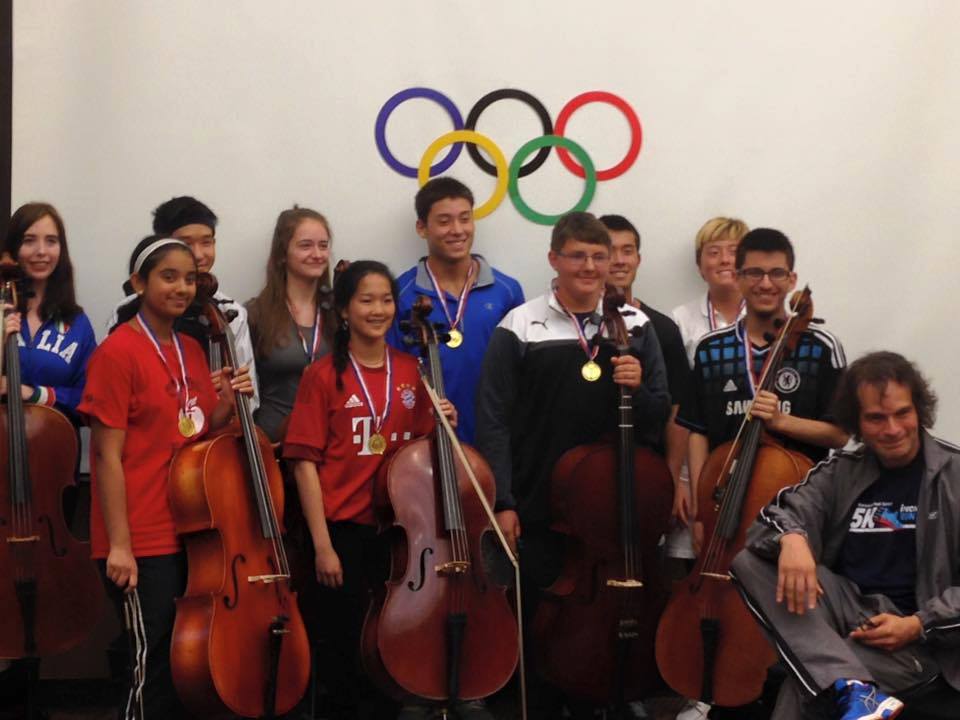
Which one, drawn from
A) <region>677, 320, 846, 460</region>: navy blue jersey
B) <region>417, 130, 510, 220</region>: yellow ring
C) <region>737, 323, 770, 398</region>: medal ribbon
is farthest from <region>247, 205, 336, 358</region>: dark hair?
<region>737, 323, 770, 398</region>: medal ribbon

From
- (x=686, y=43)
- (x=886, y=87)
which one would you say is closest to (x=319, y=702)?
(x=686, y=43)

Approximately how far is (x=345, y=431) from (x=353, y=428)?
0.09 feet

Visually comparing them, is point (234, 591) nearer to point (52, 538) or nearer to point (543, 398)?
point (52, 538)

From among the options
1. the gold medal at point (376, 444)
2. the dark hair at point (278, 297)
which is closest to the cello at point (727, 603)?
the gold medal at point (376, 444)

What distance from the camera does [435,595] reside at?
3482 millimetres

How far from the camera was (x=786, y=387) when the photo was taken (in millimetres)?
3898

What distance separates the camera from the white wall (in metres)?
4.74

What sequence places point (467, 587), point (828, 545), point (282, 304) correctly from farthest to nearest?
point (282, 304) → point (467, 587) → point (828, 545)

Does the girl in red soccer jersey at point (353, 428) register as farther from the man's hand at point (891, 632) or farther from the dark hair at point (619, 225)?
the man's hand at point (891, 632)

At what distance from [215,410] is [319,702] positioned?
1.29m

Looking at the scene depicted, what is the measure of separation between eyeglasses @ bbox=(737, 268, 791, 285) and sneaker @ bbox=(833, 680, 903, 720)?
1.45 metres

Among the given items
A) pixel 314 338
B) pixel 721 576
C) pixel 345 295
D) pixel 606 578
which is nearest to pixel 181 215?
pixel 314 338

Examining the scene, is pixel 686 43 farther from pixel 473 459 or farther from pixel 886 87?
pixel 473 459

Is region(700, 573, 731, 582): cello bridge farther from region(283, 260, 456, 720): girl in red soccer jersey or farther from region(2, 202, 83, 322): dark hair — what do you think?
region(2, 202, 83, 322): dark hair
